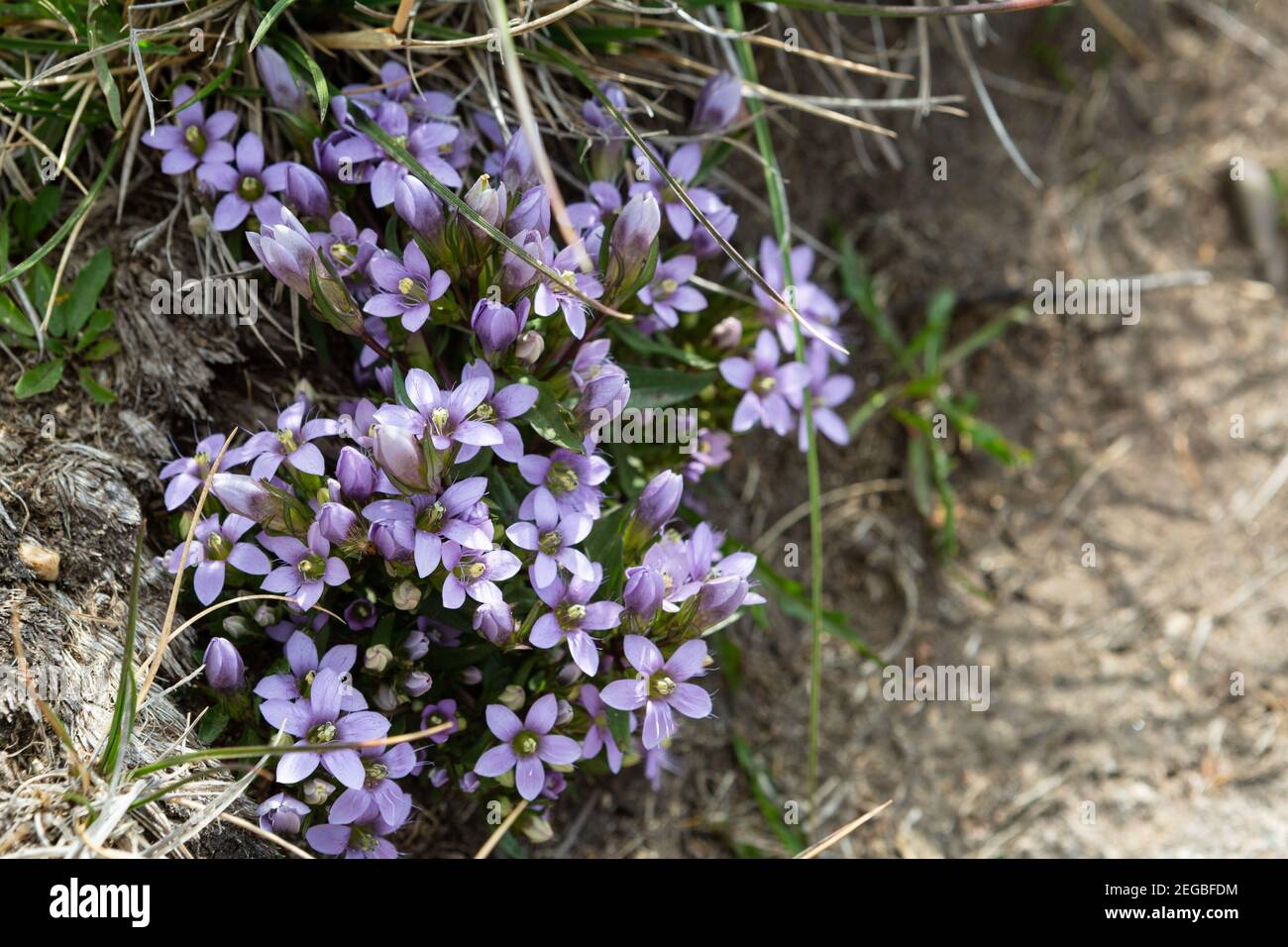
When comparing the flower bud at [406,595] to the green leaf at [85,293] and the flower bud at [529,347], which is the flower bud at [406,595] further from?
the green leaf at [85,293]

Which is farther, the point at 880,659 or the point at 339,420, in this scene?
the point at 880,659

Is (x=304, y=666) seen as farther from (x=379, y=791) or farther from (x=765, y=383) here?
(x=765, y=383)

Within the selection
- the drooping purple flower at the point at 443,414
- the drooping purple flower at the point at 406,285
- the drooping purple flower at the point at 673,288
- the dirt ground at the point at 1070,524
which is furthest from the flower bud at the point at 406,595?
the dirt ground at the point at 1070,524

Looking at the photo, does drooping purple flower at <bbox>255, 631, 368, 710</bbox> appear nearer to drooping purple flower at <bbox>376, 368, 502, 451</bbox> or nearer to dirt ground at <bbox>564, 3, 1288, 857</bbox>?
drooping purple flower at <bbox>376, 368, 502, 451</bbox>

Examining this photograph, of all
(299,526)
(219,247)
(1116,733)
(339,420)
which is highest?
(219,247)
